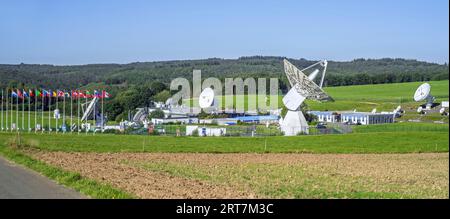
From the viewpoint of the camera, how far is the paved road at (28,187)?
1603 cm

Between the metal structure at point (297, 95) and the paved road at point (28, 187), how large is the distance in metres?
41.3

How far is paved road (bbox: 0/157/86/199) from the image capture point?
16.0 m

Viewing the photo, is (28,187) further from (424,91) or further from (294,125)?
(424,91)

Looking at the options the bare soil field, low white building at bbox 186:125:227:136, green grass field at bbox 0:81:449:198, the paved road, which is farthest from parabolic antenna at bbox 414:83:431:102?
the paved road

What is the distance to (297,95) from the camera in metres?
65.9

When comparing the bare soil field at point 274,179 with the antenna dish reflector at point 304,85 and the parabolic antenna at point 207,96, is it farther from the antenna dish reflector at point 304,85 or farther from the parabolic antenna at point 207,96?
the parabolic antenna at point 207,96

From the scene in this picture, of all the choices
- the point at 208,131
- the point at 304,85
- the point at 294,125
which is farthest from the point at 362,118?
the point at 304,85

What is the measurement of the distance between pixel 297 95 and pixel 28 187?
49.9 meters
